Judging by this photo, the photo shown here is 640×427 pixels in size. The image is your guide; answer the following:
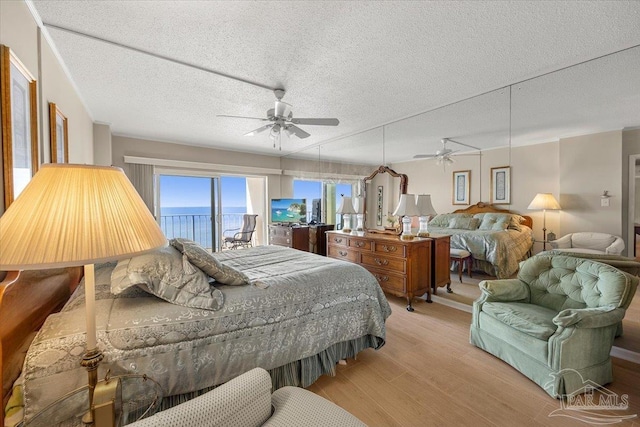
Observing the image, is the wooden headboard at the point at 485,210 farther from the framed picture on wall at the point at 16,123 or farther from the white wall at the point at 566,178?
the framed picture on wall at the point at 16,123

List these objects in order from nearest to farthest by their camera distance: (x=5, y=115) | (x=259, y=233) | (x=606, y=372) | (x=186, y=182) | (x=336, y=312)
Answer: (x=5, y=115), (x=606, y=372), (x=336, y=312), (x=186, y=182), (x=259, y=233)

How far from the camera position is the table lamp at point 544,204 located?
2.62 m

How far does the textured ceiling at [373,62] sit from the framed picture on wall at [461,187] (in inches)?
16.2

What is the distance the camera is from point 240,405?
900 millimetres

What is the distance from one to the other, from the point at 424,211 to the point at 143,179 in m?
4.72

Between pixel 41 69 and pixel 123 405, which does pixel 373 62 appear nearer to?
pixel 41 69

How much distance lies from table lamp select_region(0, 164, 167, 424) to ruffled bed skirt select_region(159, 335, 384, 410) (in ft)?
3.72

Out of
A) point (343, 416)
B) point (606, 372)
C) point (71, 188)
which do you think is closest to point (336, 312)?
point (343, 416)

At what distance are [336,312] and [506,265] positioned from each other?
7.10 feet

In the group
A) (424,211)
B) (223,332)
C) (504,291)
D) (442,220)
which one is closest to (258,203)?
(424,211)

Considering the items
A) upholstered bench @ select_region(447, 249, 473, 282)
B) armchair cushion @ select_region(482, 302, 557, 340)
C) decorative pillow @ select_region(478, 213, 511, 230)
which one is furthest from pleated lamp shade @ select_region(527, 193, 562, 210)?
armchair cushion @ select_region(482, 302, 557, 340)

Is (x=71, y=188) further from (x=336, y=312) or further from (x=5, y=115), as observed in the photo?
(x=336, y=312)

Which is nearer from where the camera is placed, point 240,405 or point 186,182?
point 240,405

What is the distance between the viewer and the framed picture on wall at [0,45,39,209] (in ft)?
4.09
